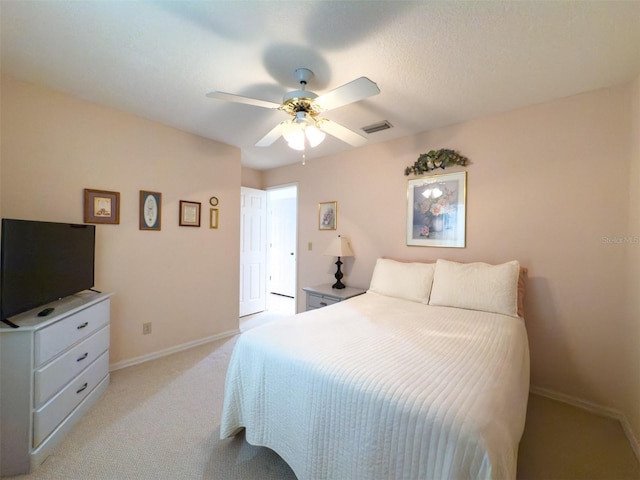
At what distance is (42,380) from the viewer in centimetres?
149

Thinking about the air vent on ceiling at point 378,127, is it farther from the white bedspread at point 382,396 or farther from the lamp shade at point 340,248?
the white bedspread at point 382,396

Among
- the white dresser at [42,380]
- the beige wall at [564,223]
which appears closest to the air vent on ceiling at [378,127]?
the beige wall at [564,223]

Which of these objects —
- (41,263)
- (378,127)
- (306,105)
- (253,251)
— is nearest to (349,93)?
(306,105)

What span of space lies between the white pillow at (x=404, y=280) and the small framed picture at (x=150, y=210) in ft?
7.55

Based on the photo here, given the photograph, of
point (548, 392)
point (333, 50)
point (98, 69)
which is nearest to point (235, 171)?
point (98, 69)

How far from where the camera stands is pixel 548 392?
2.15 meters

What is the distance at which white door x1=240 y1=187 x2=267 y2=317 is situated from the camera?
161 inches

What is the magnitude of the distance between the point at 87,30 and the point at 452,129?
2.80m

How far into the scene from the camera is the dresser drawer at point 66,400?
57.7 inches

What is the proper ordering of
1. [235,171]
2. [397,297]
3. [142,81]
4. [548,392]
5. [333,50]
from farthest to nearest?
1. [235,171]
2. [397,297]
3. [548,392]
4. [142,81]
5. [333,50]

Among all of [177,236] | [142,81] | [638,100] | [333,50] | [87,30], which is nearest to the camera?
[87,30]

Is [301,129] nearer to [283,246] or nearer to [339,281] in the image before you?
[339,281]

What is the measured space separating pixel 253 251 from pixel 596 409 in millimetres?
4014

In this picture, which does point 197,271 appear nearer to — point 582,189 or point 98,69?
point 98,69
